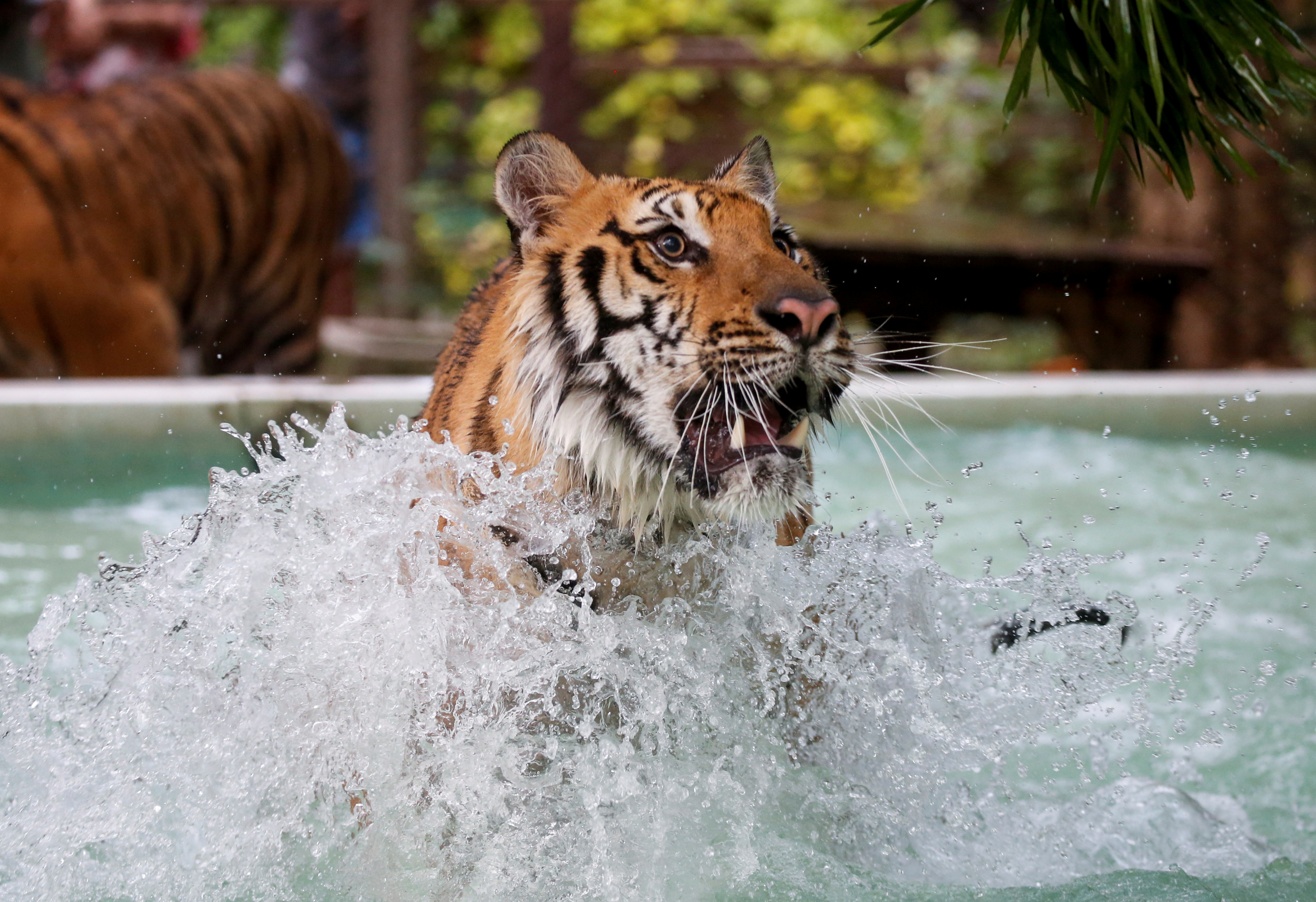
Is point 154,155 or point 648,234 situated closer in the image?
point 648,234

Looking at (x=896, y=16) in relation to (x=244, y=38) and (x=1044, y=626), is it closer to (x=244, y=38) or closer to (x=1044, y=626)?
(x=1044, y=626)

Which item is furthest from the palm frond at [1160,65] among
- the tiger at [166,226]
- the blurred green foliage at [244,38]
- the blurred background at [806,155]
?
the blurred green foliage at [244,38]

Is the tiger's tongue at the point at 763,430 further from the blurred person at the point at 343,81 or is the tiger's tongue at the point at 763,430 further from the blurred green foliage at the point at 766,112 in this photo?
the blurred green foliage at the point at 766,112

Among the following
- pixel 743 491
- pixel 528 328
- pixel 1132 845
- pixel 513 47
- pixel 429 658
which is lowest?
pixel 1132 845

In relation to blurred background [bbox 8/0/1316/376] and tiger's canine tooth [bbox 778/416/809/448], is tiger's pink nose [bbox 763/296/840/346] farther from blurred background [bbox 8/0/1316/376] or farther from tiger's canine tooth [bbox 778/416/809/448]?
blurred background [bbox 8/0/1316/376]

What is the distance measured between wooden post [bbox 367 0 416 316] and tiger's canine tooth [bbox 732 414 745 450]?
172 inches

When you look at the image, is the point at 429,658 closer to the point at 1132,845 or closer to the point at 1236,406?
the point at 1132,845

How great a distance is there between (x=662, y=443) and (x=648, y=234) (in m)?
0.23

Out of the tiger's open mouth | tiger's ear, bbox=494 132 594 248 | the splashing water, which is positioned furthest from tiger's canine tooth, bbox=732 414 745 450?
A: tiger's ear, bbox=494 132 594 248

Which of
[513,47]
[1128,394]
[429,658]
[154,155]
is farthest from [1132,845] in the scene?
[513,47]

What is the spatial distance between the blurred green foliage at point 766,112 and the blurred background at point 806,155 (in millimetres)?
14

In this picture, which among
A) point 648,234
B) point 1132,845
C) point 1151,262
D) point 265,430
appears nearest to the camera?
point 648,234

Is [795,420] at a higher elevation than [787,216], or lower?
lower

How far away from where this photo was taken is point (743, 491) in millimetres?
1249
